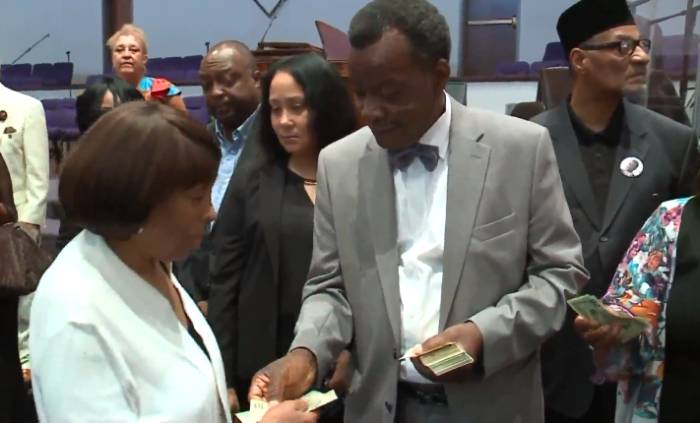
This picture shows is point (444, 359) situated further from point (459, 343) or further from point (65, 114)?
point (65, 114)

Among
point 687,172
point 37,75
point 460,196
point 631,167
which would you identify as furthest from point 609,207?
point 37,75

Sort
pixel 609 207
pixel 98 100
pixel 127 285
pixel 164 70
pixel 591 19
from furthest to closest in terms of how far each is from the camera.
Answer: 1. pixel 164 70
2. pixel 98 100
3. pixel 591 19
4. pixel 609 207
5. pixel 127 285

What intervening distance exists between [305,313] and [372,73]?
0.57 metres

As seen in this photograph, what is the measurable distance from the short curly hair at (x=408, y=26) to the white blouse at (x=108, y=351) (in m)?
0.70

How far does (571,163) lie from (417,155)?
0.91 m

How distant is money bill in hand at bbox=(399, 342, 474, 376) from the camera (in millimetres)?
1435

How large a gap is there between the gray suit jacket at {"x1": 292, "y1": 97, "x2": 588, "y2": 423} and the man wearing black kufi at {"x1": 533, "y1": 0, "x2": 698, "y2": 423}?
27.1 inches

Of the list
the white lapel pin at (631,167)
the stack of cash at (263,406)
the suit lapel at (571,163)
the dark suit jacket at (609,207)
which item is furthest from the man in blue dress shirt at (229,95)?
the stack of cash at (263,406)

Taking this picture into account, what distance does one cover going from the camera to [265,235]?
242 centimetres

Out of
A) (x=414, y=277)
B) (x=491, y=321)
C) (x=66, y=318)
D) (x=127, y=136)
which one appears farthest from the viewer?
(x=414, y=277)

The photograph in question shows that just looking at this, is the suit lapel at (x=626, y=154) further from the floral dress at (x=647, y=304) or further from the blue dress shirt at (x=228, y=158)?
the blue dress shirt at (x=228, y=158)

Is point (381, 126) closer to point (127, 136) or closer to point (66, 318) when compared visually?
point (127, 136)

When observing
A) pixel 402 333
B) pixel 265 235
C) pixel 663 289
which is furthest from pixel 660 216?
pixel 265 235

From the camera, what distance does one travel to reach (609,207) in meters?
2.30
